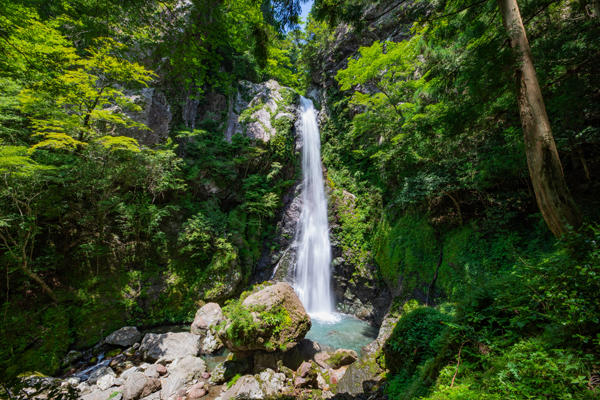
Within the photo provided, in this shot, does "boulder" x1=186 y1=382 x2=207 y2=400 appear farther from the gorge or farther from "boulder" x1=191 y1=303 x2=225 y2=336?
"boulder" x1=191 y1=303 x2=225 y2=336

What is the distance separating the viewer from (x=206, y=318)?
7941 millimetres

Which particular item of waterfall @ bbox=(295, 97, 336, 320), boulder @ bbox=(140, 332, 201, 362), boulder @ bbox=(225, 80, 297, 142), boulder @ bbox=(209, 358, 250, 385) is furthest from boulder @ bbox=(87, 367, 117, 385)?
boulder @ bbox=(225, 80, 297, 142)

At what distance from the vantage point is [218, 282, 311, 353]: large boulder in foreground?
525 cm

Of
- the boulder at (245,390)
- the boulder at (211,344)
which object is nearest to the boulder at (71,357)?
the boulder at (211,344)

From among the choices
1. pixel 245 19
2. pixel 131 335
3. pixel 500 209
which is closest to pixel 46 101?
pixel 245 19

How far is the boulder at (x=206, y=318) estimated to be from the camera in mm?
7582

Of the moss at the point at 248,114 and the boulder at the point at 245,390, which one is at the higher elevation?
the moss at the point at 248,114

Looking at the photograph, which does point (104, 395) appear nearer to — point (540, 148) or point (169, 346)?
point (169, 346)

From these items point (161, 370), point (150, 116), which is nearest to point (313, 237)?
point (161, 370)

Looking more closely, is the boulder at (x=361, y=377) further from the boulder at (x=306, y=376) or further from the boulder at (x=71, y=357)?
the boulder at (x=71, y=357)

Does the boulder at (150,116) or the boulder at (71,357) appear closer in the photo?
the boulder at (71,357)

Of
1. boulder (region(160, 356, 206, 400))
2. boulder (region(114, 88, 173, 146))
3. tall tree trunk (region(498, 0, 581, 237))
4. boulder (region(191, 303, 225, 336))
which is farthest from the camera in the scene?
boulder (region(114, 88, 173, 146))

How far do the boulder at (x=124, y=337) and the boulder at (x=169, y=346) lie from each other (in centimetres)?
57

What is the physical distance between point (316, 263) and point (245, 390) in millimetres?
7587
